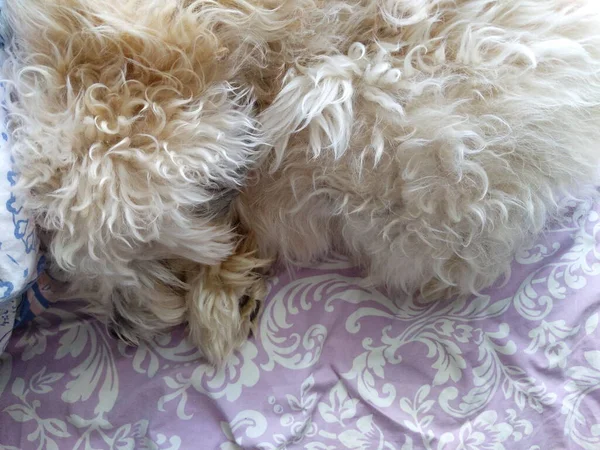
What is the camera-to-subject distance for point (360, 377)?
2.68ft

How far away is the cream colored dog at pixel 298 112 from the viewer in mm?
598

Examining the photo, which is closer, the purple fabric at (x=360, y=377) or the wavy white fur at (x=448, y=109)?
→ the wavy white fur at (x=448, y=109)

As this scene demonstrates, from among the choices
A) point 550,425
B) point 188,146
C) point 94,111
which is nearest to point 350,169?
point 188,146

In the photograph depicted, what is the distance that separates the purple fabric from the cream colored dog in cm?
18

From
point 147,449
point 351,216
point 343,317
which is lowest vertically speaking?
point 147,449

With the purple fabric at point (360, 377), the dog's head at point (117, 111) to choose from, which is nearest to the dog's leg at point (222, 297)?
the purple fabric at point (360, 377)

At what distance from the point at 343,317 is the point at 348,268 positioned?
2.9 inches

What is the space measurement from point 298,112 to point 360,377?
412 mm

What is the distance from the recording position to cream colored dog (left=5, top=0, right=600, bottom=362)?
598 mm

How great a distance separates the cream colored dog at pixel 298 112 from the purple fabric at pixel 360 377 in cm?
18

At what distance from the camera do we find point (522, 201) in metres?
0.65

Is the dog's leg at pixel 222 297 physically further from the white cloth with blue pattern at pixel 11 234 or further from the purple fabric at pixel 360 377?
the white cloth with blue pattern at pixel 11 234

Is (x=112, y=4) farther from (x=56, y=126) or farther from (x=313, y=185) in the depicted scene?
(x=313, y=185)

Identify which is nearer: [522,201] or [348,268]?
[522,201]
